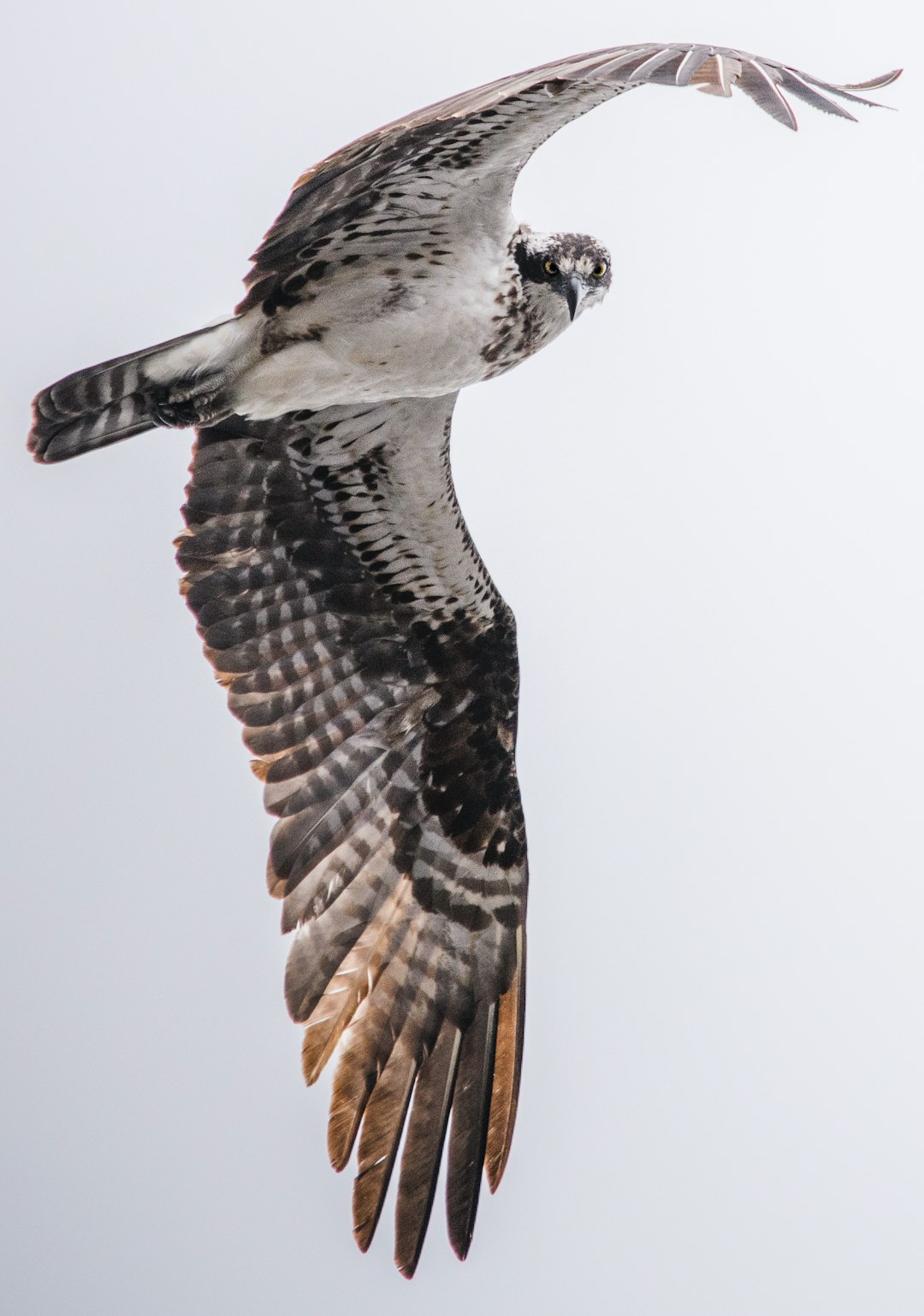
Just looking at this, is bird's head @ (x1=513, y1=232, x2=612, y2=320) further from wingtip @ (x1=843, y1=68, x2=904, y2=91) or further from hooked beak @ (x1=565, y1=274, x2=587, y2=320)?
wingtip @ (x1=843, y1=68, x2=904, y2=91)

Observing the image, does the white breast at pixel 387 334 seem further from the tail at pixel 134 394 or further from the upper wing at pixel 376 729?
the upper wing at pixel 376 729

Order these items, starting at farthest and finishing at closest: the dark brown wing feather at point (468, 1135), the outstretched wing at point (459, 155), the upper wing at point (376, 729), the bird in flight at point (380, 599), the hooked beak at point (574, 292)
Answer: the upper wing at point (376, 729) < the dark brown wing feather at point (468, 1135) < the hooked beak at point (574, 292) < the bird in flight at point (380, 599) < the outstretched wing at point (459, 155)

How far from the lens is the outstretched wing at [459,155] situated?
271cm

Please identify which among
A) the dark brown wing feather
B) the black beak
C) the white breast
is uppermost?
the black beak

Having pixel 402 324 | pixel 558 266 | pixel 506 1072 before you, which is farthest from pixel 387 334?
pixel 506 1072

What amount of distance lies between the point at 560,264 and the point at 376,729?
1751 millimetres

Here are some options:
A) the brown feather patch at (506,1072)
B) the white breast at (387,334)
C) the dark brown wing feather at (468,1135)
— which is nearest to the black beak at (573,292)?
the white breast at (387,334)

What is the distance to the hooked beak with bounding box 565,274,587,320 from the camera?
4.15 metres

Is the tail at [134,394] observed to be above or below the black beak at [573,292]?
below

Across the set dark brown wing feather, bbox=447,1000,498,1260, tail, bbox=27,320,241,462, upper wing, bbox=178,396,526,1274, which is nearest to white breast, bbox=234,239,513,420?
tail, bbox=27,320,241,462

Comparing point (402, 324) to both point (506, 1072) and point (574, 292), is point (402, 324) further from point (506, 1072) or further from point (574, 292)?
point (506, 1072)

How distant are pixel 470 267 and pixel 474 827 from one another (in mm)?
1897

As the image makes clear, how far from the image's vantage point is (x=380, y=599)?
5.20m

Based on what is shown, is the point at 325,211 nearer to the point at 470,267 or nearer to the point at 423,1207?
the point at 470,267
